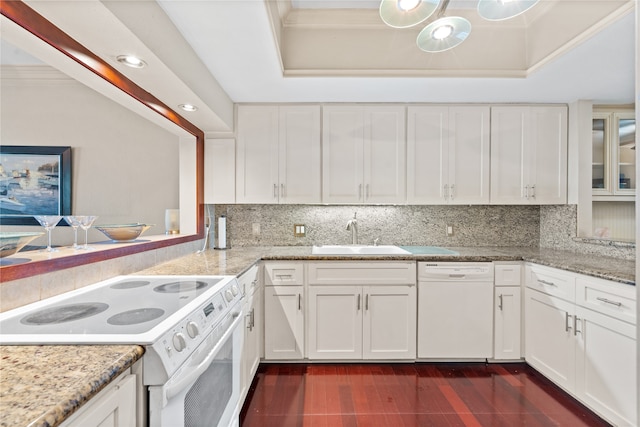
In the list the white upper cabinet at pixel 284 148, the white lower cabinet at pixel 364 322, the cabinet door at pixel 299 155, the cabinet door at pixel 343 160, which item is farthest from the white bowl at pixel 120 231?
the cabinet door at pixel 343 160

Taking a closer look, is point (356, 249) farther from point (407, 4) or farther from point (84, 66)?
point (84, 66)

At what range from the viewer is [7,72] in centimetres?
131

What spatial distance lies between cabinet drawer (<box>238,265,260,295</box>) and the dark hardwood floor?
2.37 feet

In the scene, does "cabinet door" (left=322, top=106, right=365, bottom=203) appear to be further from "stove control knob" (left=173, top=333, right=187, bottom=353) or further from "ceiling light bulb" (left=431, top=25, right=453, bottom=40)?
"stove control knob" (left=173, top=333, right=187, bottom=353)

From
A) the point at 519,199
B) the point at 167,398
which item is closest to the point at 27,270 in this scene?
the point at 167,398

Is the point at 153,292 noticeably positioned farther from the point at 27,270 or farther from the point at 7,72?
the point at 7,72

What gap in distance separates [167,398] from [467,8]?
9.30 ft

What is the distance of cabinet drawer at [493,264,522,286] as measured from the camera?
2.43m

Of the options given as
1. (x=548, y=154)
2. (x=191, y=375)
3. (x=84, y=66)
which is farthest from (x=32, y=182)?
(x=548, y=154)

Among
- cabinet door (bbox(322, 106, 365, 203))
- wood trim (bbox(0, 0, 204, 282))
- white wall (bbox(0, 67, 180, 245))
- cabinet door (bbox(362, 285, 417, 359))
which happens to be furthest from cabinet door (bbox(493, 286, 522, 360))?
white wall (bbox(0, 67, 180, 245))

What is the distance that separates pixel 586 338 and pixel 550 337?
312 millimetres

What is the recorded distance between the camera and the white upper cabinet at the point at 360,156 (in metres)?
2.75

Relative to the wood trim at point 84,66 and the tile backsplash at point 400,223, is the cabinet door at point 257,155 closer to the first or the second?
the tile backsplash at point 400,223

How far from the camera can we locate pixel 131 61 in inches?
57.1
